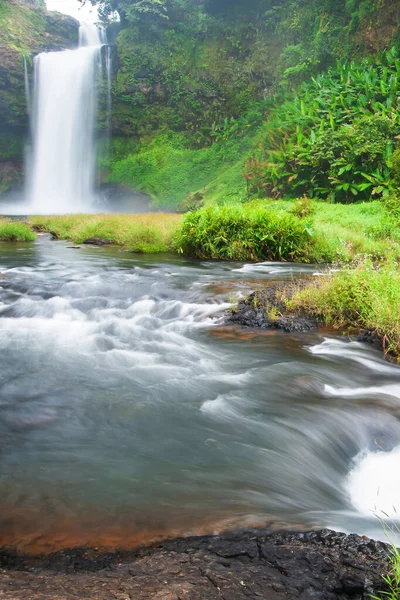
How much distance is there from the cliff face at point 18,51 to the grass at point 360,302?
37.1m

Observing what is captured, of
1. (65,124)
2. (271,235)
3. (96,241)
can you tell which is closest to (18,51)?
(65,124)

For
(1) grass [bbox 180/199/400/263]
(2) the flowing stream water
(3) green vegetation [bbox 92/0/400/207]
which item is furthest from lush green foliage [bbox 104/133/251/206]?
(2) the flowing stream water

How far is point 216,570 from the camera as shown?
80.0 inches

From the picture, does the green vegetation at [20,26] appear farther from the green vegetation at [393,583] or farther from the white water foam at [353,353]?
the green vegetation at [393,583]

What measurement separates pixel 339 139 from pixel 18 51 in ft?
97.1

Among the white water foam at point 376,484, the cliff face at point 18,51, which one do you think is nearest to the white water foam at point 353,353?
the white water foam at point 376,484

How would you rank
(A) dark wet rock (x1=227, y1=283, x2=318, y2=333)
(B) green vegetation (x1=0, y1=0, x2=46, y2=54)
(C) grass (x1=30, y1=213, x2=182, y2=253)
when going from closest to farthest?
1. (A) dark wet rock (x1=227, y1=283, x2=318, y2=333)
2. (C) grass (x1=30, y1=213, x2=182, y2=253)
3. (B) green vegetation (x1=0, y1=0, x2=46, y2=54)

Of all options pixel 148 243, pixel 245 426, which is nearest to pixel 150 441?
pixel 245 426

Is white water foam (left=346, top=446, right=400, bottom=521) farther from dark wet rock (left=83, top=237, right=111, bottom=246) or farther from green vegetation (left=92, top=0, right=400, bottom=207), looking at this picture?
green vegetation (left=92, top=0, right=400, bottom=207)

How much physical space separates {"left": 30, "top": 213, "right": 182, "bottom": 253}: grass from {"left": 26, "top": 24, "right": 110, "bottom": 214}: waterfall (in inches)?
748

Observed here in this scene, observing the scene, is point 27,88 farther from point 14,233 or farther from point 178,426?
point 178,426

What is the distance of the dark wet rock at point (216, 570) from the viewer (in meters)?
1.87

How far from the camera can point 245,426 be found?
3.98m

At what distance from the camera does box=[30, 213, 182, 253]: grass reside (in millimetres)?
13930
